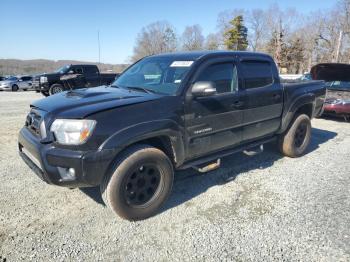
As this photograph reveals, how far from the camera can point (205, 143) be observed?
11.9 ft

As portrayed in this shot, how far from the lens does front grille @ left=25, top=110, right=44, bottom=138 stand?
302 centimetres

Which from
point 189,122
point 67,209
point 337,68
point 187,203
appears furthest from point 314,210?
point 337,68

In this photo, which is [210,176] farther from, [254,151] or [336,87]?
[336,87]

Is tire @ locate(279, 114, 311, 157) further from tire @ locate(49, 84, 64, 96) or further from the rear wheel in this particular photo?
the rear wheel

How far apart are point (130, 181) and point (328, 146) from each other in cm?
494

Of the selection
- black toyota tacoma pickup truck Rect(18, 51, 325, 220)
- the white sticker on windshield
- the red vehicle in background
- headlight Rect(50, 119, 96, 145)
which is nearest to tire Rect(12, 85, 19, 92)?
the red vehicle in background

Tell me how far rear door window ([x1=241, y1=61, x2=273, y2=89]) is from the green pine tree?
5443 centimetres

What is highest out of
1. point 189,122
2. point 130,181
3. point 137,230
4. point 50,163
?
point 189,122

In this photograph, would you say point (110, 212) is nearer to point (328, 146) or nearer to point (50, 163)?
point (50, 163)

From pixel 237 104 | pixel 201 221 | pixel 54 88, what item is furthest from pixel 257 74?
pixel 54 88

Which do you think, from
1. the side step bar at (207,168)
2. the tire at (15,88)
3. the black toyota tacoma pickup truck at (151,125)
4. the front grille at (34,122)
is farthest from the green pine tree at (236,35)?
the front grille at (34,122)

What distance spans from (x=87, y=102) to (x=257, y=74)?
2711 millimetres

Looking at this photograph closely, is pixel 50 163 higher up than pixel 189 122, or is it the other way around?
pixel 189 122

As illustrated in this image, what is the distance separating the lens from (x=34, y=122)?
3.18 meters
